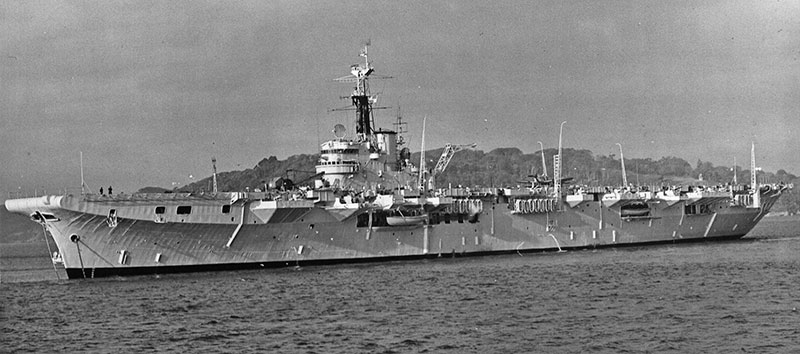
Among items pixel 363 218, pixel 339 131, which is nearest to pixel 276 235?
pixel 363 218

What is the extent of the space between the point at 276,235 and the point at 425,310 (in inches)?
459

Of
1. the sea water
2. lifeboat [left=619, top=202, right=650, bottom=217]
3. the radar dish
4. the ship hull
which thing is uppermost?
the radar dish

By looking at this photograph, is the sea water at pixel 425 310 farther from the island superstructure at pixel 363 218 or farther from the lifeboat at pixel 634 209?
the lifeboat at pixel 634 209

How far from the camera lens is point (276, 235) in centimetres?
3234

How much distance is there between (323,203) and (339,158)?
589cm

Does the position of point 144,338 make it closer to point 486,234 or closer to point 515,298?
point 515,298

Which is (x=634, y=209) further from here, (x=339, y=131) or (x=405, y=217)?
(x=339, y=131)

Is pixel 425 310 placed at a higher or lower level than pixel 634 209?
lower

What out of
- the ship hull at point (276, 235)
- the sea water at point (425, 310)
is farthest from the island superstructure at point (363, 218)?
the sea water at point (425, 310)

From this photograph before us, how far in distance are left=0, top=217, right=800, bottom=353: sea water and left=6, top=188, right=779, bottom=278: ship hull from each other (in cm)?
90

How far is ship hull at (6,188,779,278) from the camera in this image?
2953 cm

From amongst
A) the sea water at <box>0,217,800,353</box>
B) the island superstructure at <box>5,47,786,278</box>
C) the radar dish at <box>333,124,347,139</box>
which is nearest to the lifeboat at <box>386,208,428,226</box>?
the island superstructure at <box>5,47,786,278</box>

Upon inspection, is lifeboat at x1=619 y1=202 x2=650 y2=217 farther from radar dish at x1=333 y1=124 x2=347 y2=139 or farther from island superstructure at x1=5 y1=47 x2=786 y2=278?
→ radar dish at x1=333 y1=124 x2=347 y2=139

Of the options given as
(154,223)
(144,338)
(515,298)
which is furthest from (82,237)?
(515,298)
